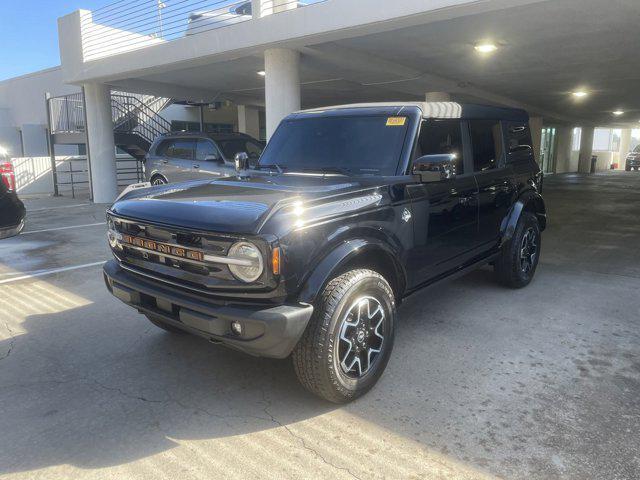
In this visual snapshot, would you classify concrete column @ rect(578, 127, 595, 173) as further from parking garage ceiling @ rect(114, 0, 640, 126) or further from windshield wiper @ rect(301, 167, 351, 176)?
windshield wiper @ rect(301, 167, 351, 176)

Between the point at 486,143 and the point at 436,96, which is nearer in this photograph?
the point at 486,143

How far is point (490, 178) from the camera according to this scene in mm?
4586

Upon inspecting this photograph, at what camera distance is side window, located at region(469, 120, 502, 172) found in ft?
14.7

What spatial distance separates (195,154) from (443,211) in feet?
26.4

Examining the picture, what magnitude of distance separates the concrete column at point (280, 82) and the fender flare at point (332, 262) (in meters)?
6.77

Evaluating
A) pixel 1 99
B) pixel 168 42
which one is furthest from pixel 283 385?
pixel 1 99

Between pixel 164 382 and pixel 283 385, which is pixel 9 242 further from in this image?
pixel 283 385

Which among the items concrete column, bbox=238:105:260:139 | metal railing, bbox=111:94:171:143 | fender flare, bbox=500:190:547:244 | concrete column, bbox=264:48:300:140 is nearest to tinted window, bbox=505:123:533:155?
fender flare, bbox=500:190:547:244

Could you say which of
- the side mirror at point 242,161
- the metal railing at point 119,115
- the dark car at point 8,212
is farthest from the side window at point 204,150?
the metal railing at point 119,115

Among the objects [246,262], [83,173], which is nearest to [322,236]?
[246,262]

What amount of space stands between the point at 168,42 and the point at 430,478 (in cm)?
1044

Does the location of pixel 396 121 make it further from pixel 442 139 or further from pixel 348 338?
pixel 348 338

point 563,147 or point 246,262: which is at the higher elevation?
point 563,147

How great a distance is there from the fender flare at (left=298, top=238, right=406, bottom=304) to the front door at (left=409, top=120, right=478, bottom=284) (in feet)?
1.86
